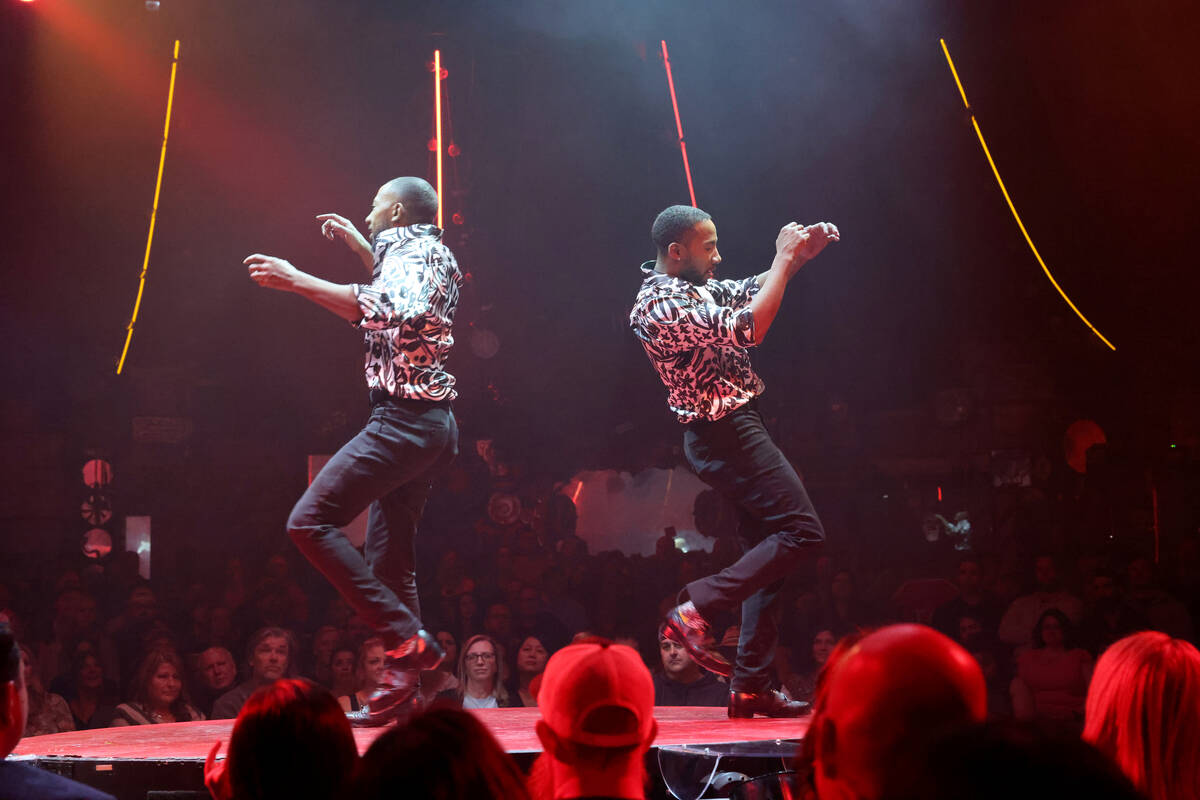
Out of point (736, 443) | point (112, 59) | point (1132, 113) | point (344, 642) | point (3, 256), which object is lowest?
point (344, 642)

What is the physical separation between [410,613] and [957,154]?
5802 millimetres

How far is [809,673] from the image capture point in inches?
266

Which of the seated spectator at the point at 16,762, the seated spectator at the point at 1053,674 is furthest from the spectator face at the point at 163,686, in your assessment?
the seated spectator at the point at 1053,674

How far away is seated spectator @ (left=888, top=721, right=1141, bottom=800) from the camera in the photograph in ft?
2.62

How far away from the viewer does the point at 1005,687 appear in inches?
260

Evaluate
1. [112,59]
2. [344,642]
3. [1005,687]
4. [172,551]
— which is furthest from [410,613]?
[172,551]

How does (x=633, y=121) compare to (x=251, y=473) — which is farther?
(x=251, y=473)

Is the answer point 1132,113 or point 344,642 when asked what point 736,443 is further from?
point 1132,113

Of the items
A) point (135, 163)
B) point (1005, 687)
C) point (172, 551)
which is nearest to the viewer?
point (1005, 687)

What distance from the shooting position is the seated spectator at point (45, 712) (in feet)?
19.5

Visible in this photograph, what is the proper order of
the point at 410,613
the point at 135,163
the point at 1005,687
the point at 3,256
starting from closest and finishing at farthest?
the point at 410,613 → the point at 1005,687 → the point at 135,163 → the point at 3,256

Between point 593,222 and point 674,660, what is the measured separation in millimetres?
3988

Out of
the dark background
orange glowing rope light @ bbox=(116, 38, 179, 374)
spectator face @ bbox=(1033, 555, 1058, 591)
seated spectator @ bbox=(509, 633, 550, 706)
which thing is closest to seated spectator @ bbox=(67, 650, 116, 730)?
seated spectator @ bbox=(509, 633, 550, 706)

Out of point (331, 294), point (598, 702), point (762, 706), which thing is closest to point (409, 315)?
point (331, 294)
